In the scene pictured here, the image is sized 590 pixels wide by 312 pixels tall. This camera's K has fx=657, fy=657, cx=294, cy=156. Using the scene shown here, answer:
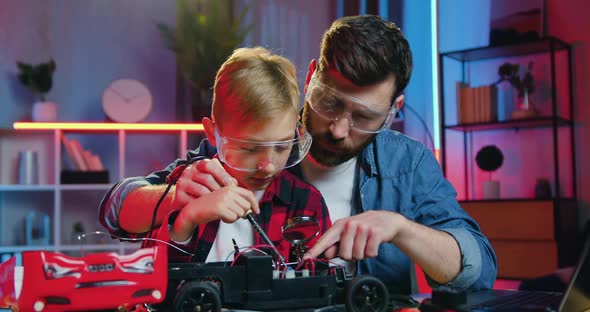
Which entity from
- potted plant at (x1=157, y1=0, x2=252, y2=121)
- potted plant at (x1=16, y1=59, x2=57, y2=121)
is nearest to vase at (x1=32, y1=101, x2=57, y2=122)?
potted plant at (x1=16, y1=59, x2=57, y2=121)

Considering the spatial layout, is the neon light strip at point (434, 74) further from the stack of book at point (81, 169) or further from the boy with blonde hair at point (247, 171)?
the boy with blonde hair at point (247, 171)

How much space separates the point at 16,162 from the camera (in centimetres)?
473

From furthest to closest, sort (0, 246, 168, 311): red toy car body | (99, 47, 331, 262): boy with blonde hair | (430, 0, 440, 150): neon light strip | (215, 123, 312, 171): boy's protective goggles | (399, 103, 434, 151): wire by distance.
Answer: (430, 0, 440, 150): neon light strip → (399, 103, 434, 151): wire → (215, 123, 312, 171): boy's protective goggles → (99, 47, 331, 262): boy with blonde hair → (0, 246, 168, 311): red toy car body

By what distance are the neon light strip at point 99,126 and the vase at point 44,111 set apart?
84 mm

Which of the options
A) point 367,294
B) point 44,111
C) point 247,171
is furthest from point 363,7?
point 367,294

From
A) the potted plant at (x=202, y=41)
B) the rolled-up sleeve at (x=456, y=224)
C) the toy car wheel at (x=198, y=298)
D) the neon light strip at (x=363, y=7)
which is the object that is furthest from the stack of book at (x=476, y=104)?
the toy car wheel at (x=198, y=298)

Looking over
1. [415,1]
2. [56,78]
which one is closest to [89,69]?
[56,78]

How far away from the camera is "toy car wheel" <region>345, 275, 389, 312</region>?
3.05ft

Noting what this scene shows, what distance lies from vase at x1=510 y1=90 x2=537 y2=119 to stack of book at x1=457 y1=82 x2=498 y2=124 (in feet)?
0.45

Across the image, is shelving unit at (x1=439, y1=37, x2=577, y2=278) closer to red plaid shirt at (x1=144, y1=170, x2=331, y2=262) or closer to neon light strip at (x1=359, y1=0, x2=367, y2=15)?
neon light strip at (x1=359, y1=0, x2=367, y2=15)

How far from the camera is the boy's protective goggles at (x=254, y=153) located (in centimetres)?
134

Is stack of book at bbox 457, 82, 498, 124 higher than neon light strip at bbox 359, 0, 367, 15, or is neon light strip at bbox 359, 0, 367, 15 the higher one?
neon light strip at bbox 359, 0, 367, 15

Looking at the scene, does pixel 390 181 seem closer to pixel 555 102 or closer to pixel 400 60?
pixel 400 60

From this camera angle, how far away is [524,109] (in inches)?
159
